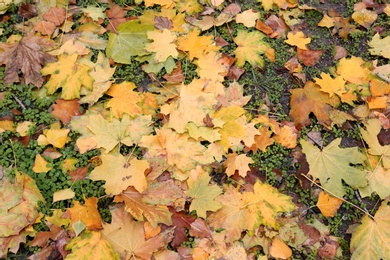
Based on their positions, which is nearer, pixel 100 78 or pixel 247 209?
pixel 247 209

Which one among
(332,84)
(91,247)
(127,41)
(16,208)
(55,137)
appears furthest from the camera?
(127,41)

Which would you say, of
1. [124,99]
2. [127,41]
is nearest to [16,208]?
[124,99]

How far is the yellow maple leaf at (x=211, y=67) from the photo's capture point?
127 inches

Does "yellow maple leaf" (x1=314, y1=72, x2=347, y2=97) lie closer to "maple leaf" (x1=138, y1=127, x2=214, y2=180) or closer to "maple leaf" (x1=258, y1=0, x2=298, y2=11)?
"maple leaf" (x1=258, y1=0, x2=298, y2=11)

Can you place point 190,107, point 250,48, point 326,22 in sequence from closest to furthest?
point 190,107 → point 250,48 → point 326,22

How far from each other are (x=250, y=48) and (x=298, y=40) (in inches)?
18.0

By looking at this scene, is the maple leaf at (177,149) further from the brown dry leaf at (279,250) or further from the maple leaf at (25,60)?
the maple leaf at (25,60)

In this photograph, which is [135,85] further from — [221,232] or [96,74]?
[221,232]

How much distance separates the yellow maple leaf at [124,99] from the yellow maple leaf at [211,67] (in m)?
0.57

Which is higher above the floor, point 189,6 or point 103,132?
point 189,6

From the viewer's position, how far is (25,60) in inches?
124

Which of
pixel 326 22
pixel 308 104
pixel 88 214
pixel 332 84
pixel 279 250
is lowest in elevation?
pixel 279 250

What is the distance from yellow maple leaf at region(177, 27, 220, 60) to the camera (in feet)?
11.0

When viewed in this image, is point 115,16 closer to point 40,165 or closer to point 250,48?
point 250,48
